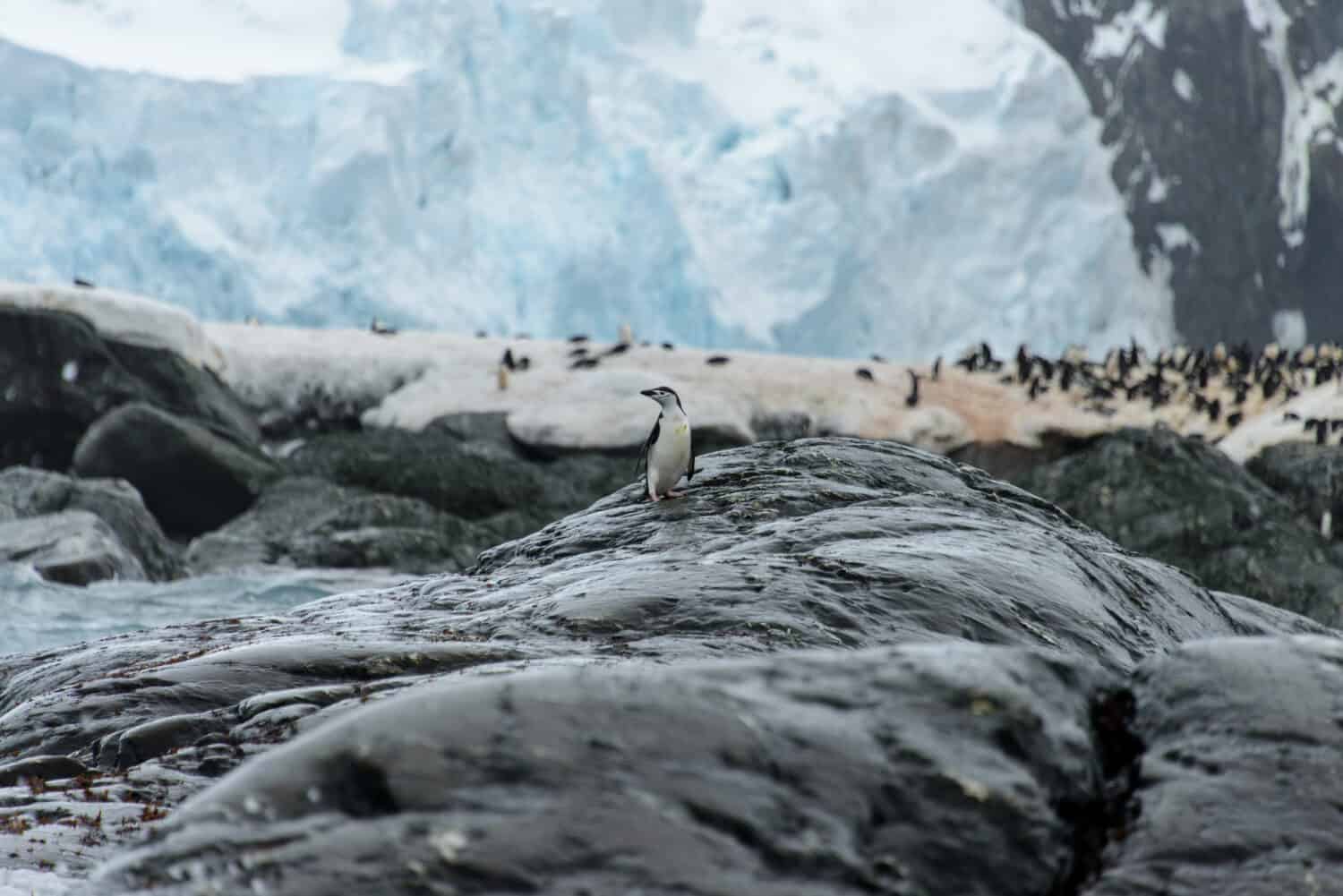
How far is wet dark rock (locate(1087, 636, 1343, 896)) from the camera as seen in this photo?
277cm

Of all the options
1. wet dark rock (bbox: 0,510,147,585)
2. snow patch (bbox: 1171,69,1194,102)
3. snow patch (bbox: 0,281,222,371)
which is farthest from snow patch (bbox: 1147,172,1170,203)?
wet dark rock (bbox: 0,510,147,585)

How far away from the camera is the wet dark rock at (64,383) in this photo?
62.3 ft

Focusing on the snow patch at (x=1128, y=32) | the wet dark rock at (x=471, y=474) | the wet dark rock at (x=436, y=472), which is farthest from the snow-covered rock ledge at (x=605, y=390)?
the snow patch at (x=1128, y=32)

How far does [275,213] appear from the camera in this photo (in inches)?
1420

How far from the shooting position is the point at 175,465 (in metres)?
17.7

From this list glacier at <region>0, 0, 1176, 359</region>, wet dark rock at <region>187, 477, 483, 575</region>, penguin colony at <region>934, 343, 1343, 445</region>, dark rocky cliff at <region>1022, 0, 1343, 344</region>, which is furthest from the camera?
dark rocky cliff at <region>1022, 0, 1343, 344</region>

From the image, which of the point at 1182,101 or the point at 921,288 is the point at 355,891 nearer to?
the point at 921,288

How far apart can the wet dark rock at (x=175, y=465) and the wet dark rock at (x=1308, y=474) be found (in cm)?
1299

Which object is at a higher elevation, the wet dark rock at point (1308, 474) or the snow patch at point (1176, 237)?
the snow patch at point (1176, 237)

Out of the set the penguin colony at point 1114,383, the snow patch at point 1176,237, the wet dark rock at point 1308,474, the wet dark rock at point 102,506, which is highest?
the snow patch at point 1176,237

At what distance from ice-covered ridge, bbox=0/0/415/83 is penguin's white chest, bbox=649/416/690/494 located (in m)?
32.5

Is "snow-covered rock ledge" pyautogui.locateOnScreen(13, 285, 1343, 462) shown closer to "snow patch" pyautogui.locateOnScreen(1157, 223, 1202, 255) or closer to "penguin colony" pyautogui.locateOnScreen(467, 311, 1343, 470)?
"penguin colony" pyautogui.locateOnScreen(467, 311, 1343, 470)

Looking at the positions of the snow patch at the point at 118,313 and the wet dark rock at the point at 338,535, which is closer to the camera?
the wet dark rock at the point at 338,535

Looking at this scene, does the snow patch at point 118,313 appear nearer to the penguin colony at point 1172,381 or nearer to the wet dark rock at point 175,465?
the wet dark rock at point 175,465
